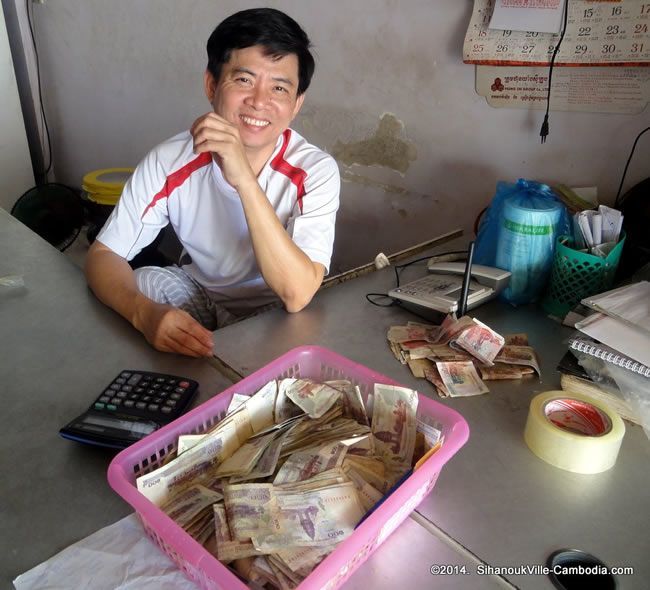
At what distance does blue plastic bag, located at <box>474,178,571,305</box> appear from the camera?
123cm

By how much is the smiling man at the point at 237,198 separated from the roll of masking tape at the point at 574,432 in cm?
55

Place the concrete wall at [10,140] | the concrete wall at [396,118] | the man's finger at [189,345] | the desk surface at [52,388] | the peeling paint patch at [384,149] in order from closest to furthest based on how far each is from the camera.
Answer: the desk surface at [52,388]
the man's finger at [189,345]
the concrete wall at [396,118]
the peeling paint patch at [384,149]
the concrete wall at [10,140]

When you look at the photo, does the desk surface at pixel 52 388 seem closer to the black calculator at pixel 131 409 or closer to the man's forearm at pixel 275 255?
the black calculator at pixel 131 409

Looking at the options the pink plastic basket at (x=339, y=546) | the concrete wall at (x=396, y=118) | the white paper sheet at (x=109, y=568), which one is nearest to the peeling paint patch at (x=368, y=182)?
the concrete wall at (x=396, y=118)

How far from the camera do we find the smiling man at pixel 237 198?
1195mm

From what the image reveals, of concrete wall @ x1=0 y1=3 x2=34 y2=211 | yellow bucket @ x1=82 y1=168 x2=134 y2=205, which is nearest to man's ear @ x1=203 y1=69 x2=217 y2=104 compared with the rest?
yellow bucket @ x1=82 y1=168 x2=134 y2=205

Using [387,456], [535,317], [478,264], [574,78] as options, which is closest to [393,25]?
[574,78]

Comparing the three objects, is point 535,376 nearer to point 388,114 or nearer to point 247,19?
point 247,19

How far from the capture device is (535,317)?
4.04 ft

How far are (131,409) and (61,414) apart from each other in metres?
0.13

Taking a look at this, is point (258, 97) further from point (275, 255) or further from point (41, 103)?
Answer: point (41, 103)

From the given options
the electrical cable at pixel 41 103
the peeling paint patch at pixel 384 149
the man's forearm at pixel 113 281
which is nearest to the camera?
the man's forearm at pixel 113 281

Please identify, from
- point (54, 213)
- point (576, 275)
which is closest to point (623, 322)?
point (576, 275)

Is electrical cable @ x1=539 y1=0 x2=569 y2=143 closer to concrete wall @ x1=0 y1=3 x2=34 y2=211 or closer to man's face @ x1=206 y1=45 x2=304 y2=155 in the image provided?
man's face @ x1=206 y1=45 x2=304 y2=155
